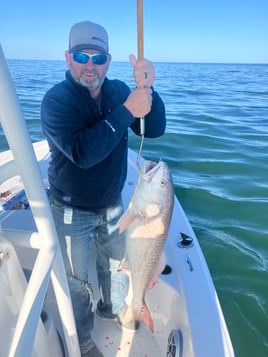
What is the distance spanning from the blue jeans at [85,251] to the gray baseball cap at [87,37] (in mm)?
1022

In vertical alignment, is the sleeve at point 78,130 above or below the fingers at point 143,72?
below

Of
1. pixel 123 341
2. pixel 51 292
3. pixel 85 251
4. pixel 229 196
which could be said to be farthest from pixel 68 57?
pixel 229 196

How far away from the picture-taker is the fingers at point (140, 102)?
1.74 m

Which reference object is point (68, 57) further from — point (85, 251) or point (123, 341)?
point (123, 341)

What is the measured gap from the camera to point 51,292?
9.37 feet

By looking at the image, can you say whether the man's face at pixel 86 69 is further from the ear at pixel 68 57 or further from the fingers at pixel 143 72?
the fingers at pixel 143 72

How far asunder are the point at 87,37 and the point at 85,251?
1391 mm

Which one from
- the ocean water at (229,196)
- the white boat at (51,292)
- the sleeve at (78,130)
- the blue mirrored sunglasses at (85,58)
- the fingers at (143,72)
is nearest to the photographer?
the white boat at (51,292)

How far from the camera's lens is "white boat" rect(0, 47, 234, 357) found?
1.20 meters

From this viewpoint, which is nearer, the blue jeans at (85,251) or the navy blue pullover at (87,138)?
the navy blue pullover at (87,138)

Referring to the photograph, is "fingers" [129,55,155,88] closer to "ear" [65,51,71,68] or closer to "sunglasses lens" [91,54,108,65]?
"sunglasses lens" [91,54,108,65]

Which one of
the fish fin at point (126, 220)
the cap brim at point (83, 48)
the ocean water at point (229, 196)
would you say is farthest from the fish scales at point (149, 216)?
the ocean water at point (229, 196)

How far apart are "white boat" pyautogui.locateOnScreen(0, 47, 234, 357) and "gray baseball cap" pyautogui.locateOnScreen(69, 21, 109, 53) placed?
2.85 ft

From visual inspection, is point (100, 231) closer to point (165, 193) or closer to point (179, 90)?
point (165, 193)
